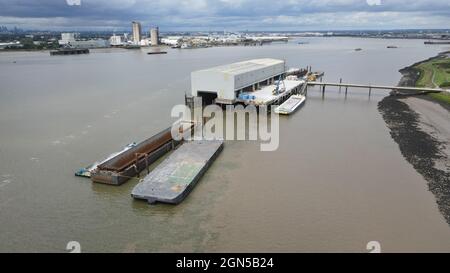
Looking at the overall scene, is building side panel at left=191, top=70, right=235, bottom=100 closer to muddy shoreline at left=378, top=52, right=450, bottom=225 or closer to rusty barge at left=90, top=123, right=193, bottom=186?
rusty barge at left=90, top=123, right=193, bottom=186

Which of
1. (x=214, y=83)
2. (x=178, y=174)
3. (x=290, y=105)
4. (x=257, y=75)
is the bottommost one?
(x=178, y=174)

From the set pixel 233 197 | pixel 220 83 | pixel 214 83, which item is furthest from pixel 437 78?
pixel 233 197

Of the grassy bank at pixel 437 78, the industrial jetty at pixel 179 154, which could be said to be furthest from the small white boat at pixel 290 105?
the grassy bank at pixel 437 78

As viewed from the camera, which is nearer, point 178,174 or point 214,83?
point 178,174

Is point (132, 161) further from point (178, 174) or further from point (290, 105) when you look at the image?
point (290, 105)
